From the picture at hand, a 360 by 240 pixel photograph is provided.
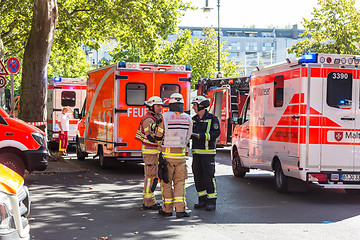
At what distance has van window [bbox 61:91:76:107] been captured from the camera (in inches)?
949

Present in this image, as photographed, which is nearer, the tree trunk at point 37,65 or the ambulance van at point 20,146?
the ambulance van at point 20,146

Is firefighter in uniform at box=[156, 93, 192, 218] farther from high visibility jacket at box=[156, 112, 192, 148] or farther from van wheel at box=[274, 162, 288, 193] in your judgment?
van wheel at box=[274, 162, 288, 193]

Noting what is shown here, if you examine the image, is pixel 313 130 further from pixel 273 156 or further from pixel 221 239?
pixel 221 239

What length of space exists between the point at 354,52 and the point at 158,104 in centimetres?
2527

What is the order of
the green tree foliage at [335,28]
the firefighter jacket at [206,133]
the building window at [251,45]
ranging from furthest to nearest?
the building window at [251,45]
the green tree foliage at [335,28]
the firefighter jacket at [206,133]

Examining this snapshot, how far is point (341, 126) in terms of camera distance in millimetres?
11352

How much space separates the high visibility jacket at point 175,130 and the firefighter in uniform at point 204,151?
578 mm

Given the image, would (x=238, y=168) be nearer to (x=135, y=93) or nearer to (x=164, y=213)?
(x=135, y=93)

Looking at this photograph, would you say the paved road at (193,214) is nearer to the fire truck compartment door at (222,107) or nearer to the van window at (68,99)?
the fire truck compartment door at (222,107)

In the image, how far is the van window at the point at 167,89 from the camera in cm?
1577

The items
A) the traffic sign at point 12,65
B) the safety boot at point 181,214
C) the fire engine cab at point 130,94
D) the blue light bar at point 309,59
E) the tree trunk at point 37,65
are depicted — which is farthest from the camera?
the tree trunk at point 37,65

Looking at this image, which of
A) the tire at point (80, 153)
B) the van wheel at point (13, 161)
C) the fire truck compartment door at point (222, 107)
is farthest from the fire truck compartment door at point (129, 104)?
the fire truck compartment door at point (222, 107)

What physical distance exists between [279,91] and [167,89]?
420cm

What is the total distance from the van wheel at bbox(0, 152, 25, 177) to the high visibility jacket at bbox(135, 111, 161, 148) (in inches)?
145
